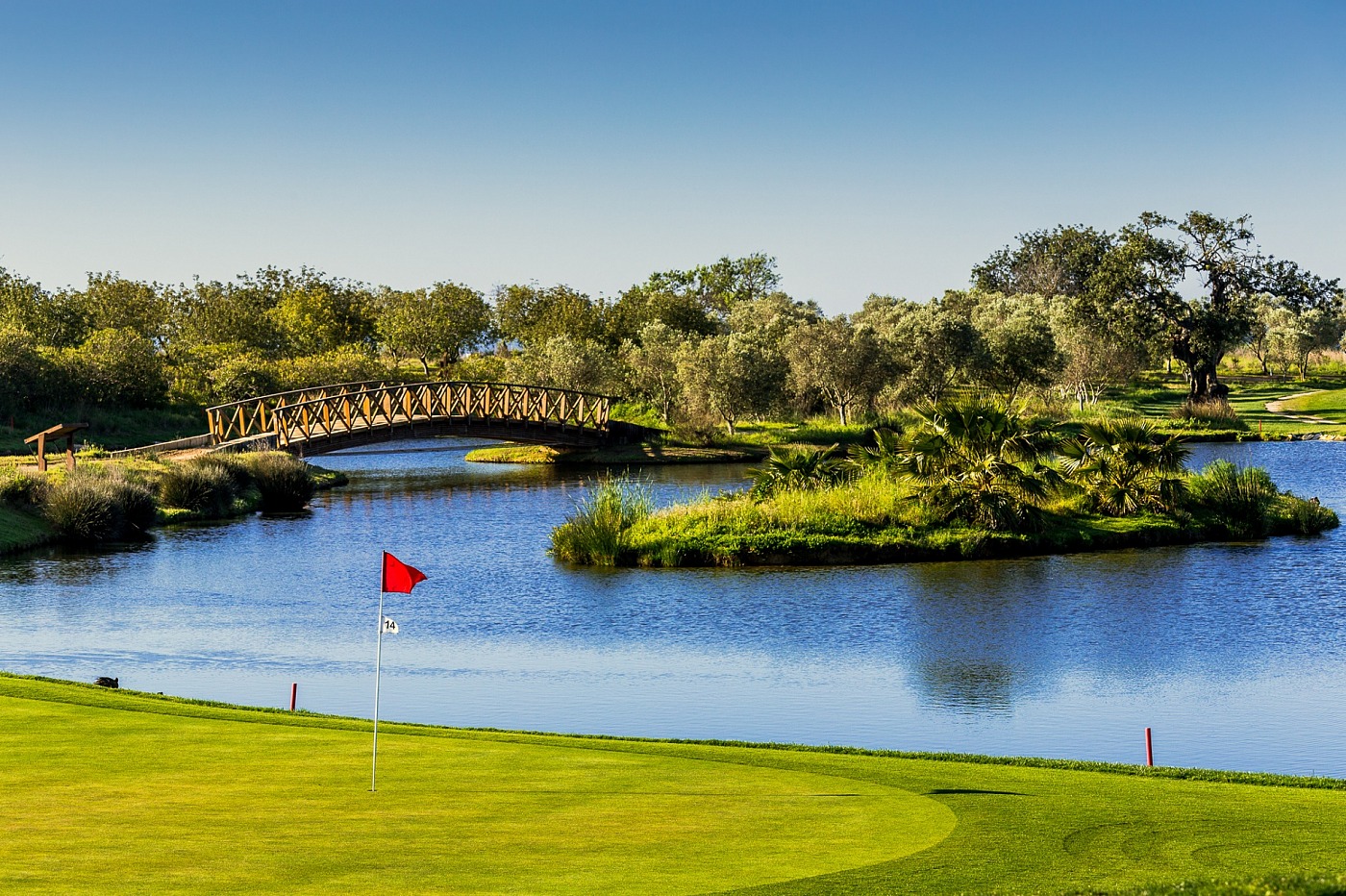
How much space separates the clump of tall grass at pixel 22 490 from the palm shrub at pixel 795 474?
2038 cm

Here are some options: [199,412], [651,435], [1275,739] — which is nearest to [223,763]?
[1275,739]

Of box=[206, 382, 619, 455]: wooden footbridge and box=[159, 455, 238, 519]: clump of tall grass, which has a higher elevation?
box=[206, 382, 619, 455]: wooden footbridge

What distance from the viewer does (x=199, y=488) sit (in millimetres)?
46062

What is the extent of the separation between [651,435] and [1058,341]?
3044cm

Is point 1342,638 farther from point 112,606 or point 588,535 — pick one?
point 112,606

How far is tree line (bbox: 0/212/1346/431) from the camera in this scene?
7238cm

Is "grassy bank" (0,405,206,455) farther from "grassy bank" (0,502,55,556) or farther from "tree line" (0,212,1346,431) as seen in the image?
"grassy bank" (0,502,55,556)

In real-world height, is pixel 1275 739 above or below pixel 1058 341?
below

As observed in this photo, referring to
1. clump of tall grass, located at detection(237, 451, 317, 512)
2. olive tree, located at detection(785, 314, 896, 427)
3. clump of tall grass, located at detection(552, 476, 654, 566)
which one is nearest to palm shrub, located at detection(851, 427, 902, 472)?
clump of tall grass, located at detection(552, 476, 654, 566)

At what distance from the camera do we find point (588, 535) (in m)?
35.4

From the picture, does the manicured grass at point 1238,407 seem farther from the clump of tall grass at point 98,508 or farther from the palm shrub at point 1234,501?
the clump of tall grass at point 98,508

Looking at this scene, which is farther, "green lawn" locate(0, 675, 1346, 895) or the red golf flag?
the red golf flag

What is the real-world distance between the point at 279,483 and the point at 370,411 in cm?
1175

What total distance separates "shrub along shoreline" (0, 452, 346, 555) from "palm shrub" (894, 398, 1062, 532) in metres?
22.6
